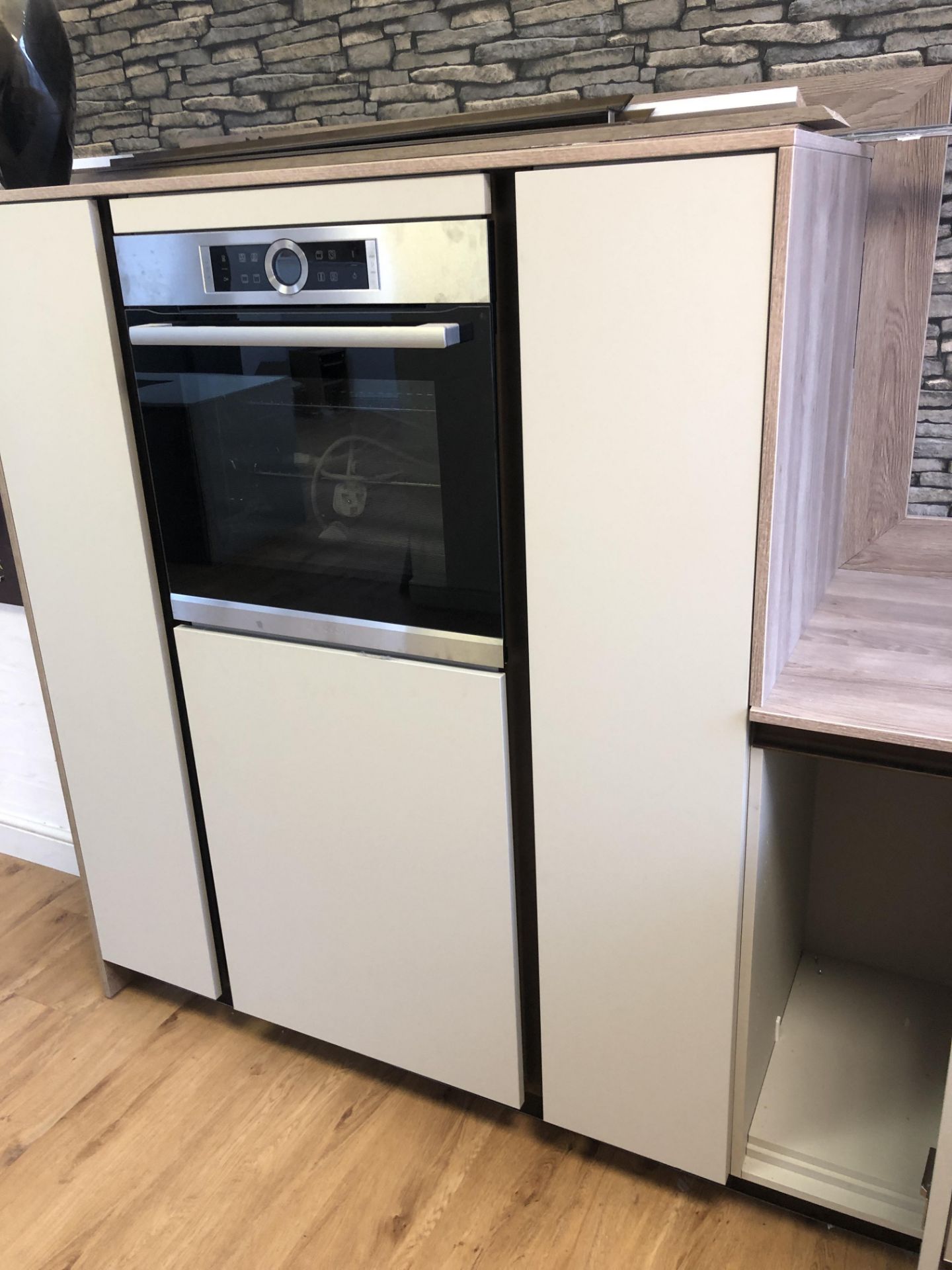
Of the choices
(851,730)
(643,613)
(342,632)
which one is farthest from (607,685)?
(342,632)

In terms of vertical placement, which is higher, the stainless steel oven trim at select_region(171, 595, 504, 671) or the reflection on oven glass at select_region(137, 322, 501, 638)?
the reflection on oven glass at select_region(137, 322, 501, 638)

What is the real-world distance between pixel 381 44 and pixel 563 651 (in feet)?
3.84

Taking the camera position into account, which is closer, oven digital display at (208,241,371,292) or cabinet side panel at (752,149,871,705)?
cabinet side panel at (752,149,871,705)

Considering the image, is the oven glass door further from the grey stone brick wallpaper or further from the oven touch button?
the grey stone brick wallpaper

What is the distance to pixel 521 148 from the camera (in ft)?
3.91

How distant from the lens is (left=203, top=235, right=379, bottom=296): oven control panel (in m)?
1.31

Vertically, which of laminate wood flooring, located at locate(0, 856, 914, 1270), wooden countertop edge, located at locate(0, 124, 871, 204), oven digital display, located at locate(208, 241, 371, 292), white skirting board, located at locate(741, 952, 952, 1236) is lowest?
laminate wood flooring, located at locate(0, 856, 914, 1270)

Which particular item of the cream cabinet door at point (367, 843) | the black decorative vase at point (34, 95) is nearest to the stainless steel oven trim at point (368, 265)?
the black decorative vase at point (34, 95)

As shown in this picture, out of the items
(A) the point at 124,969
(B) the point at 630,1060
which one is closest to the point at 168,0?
(A) the point at 124,969

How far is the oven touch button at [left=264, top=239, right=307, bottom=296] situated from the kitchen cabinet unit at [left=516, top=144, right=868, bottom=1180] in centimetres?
32

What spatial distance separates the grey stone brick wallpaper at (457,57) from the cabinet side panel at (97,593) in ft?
2.04

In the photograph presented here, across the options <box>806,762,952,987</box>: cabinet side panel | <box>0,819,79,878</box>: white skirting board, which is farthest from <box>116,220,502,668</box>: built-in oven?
<box>0,819,79,878</box>: white skirting board

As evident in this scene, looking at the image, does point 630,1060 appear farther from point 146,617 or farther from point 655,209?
point 655,209

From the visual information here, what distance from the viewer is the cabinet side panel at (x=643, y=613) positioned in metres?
1.15
